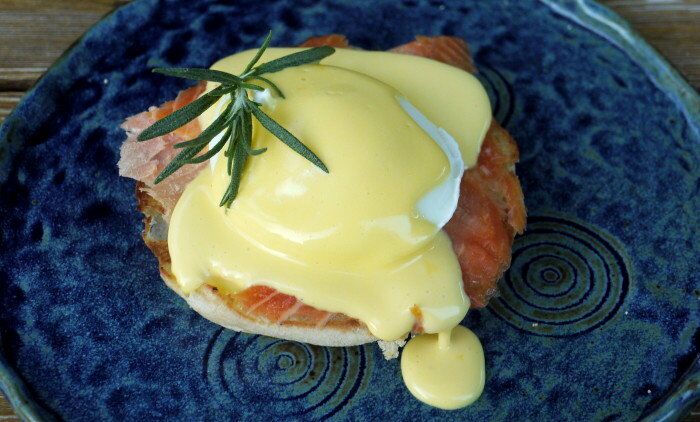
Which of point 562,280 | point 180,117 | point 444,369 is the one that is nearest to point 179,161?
point 180,117

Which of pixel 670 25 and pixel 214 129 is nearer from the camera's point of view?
pixel 214 129

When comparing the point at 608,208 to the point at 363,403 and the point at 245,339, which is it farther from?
the point at 245,339

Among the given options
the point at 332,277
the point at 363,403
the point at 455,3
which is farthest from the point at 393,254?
the point at 455,3

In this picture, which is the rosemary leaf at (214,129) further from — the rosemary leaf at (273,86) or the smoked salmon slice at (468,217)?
the smoked salmon slice at (468,217)

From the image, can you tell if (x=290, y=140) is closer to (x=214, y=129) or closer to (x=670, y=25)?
(x=214, y=129)

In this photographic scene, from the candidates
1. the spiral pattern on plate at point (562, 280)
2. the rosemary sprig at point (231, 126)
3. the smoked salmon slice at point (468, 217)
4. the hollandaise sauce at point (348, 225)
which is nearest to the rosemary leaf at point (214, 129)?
the rosemary sprig at point (231, 126)

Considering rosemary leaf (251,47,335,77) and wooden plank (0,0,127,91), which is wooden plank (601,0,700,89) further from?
wooden plank (0,0,127,91)

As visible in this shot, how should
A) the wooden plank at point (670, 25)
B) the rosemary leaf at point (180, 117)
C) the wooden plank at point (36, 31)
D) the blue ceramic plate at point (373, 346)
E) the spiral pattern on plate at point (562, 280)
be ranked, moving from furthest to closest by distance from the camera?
1. the wooden plank at point (670, 25)
2. the wooden plank at point (36, 31)
3. the spiral pattern on plate at point (562, 280)
4. the blue ceramic plate at point (373, 346)
5. the rosemary leaf at point (180, 117)
